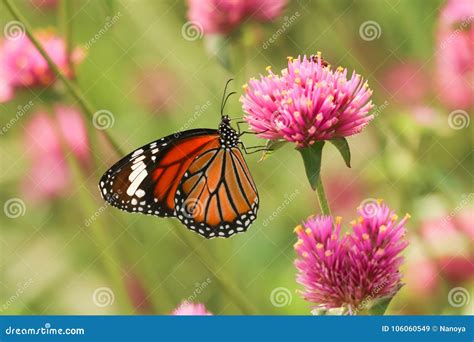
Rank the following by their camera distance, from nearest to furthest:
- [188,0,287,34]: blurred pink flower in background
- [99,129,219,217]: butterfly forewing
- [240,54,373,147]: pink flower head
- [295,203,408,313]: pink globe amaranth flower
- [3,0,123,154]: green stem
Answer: [295,203,408,313]: pink globe amaranth flower < [240,54,373,147]: pink flower head < [3,0,123,154]: green stem < [99,129,219,217]: butterfly forewing < [188,0,287,34]: blurred pink flower in background

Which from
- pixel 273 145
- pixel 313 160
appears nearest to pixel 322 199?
pixel 313 160

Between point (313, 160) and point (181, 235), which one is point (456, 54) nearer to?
point (313, 160)

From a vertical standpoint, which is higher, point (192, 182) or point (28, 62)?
point (28, 62)

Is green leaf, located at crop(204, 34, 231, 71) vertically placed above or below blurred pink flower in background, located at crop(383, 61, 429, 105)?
above

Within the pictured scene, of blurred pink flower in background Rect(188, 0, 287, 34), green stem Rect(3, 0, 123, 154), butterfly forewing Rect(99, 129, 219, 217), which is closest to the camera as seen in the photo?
green stem Rect(3, 0, 123, 154)

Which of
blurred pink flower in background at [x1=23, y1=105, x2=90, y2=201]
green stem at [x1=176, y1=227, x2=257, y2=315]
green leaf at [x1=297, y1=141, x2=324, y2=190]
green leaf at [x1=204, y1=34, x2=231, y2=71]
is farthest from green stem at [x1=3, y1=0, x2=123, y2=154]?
green leaf at [x1=297, y1=141, x2=324, y2=190]

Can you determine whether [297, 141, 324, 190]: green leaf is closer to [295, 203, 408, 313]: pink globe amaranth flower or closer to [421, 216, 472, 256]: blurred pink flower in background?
[295, 203, 408, 313]: pink globe amaranth flower
